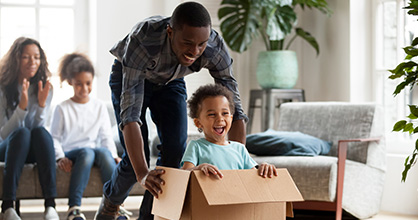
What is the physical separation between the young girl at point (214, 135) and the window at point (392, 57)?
2.40 meters

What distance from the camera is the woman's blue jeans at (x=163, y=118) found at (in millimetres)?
2656

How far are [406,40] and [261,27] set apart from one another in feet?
3.89

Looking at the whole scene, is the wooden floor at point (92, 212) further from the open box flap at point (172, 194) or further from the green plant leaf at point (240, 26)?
the open box flap at point (172, 194)

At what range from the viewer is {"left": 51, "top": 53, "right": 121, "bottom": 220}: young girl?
13.0 feet

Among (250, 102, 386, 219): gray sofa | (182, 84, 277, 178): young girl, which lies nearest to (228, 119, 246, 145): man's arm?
(182, 84, 277, 178): young girl

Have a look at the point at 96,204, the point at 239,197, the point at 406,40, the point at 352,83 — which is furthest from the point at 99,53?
the point at 239,197

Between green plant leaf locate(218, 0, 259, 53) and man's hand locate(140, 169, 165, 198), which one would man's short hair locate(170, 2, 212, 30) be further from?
green plant leaf locate(218, 0, 259, 53)

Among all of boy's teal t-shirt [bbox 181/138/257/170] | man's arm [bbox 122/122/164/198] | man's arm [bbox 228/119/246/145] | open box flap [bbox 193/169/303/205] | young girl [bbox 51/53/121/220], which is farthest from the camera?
young girl [bbox 51/53/121/220]

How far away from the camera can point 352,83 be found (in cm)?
493

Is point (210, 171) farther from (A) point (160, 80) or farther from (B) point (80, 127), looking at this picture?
(B) point (80, 127)

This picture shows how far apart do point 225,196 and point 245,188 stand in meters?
0.09

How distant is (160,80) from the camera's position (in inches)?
102

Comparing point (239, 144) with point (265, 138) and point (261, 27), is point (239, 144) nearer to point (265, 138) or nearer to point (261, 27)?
point (265, 138)

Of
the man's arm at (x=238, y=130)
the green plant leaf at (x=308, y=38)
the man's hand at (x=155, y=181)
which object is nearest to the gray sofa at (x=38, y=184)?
the man's arm at (x=238, y=130)
